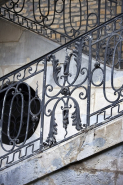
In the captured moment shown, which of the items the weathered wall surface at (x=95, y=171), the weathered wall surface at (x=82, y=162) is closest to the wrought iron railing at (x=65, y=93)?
the weathered wall surface at (x=82, y=162)

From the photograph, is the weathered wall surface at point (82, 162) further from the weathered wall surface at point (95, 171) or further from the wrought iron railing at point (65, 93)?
the wrought iron railing at point (65, 93)

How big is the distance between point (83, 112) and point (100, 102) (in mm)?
282

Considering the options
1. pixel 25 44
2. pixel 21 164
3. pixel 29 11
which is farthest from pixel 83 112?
pixel 29 11

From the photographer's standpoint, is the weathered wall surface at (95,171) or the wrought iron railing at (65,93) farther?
the wrought iron railing at (65,93)

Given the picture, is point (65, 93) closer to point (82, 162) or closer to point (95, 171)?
point (82, 162)

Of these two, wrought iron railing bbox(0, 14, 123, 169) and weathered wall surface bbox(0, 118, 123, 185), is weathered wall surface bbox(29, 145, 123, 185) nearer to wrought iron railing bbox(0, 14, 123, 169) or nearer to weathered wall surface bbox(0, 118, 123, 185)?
weathered wall surface bbox(0, 118, 123, 185)

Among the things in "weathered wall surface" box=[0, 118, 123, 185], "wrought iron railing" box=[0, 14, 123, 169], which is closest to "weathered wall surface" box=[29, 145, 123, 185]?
"weathered wall surface" box=[0, 118, 123, 185]

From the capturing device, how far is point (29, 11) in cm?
845

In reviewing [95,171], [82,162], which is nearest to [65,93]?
[82,162]

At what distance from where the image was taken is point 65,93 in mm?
3465

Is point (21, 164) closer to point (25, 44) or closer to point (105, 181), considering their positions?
point (105, 181)

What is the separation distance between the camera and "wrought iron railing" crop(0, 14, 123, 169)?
3.37 metres

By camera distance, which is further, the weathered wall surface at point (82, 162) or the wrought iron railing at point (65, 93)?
the wrought iron railing at point (65, 93)

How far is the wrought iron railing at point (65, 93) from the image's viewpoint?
3369mm
